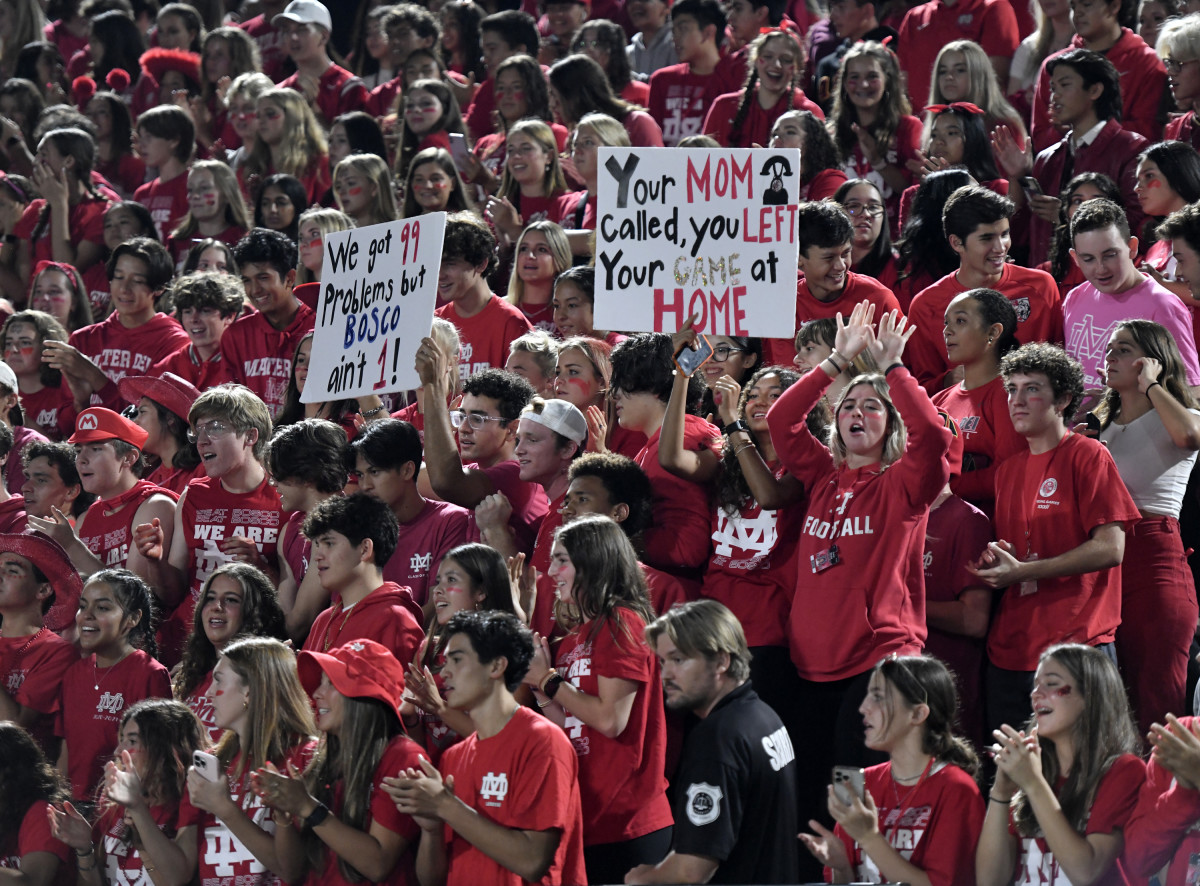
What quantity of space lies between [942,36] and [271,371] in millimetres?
4771

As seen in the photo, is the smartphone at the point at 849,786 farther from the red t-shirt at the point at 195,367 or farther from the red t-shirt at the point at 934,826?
the red t-shirt at the point at 195,367

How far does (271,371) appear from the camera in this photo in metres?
8.43

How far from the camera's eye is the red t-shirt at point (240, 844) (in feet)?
17.9

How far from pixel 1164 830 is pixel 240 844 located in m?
2.75

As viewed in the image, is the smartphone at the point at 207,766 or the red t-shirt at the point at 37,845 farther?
the red t-shirt at the point at 37,845

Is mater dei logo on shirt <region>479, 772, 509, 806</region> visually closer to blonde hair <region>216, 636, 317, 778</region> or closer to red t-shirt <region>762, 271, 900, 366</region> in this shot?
blonde hair <region>216, 636, 317, 778</region>

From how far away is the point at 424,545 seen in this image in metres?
6.43

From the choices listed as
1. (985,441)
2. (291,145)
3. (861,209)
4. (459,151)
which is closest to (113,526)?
(985,441)

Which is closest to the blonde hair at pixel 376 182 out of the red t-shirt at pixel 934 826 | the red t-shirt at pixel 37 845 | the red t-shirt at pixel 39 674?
the red t-shirt at pixel 39 674

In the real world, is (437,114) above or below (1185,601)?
above

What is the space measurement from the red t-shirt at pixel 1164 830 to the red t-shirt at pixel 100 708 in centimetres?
348

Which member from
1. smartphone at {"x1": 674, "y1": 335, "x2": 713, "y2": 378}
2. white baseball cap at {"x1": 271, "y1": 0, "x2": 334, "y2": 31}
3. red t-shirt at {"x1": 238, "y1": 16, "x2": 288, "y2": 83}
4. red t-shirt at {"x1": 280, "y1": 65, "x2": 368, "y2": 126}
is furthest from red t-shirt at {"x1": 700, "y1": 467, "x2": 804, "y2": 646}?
red t-shirt at {"x1": 238, "y1": 16, "x2": 288, "y2": 83}

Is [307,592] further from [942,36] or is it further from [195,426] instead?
[942,36]

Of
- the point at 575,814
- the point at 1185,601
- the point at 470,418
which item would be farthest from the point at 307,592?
the point at 1185,601
